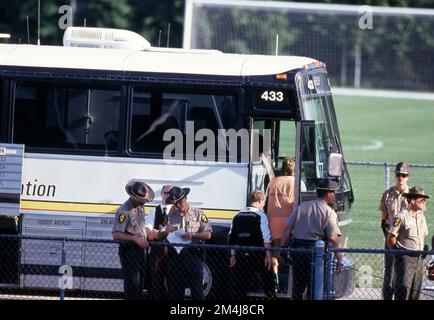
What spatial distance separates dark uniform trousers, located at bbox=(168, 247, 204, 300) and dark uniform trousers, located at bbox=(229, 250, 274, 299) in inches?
18.0

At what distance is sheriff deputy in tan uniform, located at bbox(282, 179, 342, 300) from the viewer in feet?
40.2

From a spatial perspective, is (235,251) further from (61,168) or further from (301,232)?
(61,168)

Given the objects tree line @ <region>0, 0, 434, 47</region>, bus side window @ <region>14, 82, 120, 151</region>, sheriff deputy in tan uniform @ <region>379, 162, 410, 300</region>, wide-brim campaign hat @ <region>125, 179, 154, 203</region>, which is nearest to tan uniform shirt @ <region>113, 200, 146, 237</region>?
wide-brim campaign hat @ <region>125, 179, 154, 203</region>

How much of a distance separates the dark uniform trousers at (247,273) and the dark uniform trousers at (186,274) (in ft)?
1.50

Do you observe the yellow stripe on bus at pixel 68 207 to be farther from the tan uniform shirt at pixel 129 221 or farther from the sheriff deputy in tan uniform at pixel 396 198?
the sheriff deputy in tan uniform at pixel 396 198

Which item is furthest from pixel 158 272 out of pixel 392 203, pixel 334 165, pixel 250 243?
pixel 392 203

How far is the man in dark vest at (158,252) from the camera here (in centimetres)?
1291

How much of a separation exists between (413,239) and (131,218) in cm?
324

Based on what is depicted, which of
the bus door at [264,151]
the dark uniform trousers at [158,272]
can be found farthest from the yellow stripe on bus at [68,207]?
the bus door at [264,151]

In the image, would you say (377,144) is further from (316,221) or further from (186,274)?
(186,274)

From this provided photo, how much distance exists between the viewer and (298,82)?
44.4 feet
